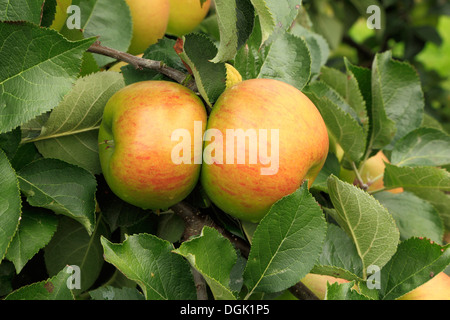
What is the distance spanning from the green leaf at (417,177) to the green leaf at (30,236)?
472 mm

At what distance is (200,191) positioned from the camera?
26.1 inches

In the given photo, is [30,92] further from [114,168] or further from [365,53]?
[365,53]

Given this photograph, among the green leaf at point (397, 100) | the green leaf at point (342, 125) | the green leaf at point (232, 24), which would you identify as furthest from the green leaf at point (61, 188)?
the green leaf at point (397, 100)

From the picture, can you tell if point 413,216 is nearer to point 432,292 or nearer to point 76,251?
point 432,292

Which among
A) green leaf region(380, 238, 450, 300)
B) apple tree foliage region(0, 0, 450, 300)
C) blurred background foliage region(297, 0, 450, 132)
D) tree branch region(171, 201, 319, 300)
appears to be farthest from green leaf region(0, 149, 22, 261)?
blurred background foliage region(297, 0, 450, 132)

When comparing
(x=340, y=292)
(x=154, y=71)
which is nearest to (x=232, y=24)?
(x=154, y=71)

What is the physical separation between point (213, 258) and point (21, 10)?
1.07ft

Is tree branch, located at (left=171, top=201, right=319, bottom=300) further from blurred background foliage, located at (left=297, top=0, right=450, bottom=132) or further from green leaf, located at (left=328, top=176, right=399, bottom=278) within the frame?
blurred background foliage, located at (left=297, top=0, right=450, bottom=132)

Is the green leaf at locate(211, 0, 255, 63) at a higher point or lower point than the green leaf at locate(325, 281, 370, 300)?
higher

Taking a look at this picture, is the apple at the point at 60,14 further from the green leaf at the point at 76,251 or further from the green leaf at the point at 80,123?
the green leaf at the point at 76,251

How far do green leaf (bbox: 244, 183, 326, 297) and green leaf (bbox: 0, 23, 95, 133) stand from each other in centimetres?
25

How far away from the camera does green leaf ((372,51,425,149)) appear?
0.81 m

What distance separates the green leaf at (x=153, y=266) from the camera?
19.9 inches
